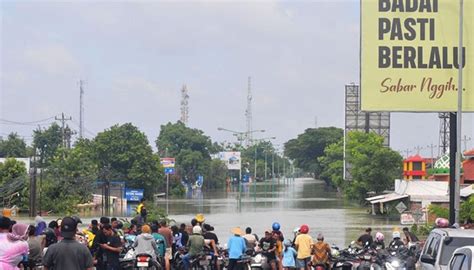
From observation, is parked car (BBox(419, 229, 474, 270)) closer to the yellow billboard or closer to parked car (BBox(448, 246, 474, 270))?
parked car (BBox(448, 246, 474, 270))

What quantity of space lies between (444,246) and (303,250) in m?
6.45

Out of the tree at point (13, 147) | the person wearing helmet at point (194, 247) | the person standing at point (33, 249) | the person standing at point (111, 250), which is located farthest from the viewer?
the tree at point (13, 147)

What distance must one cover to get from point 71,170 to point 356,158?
2779 centimetres

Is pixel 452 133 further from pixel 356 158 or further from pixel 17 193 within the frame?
pixel 356 158

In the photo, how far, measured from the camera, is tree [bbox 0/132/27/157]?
122125 mm

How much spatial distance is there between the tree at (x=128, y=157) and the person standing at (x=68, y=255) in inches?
3230

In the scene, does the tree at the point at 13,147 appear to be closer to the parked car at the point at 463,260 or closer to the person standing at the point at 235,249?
the person standing at the point at 235,249

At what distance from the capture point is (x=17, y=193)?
63969 millimetres

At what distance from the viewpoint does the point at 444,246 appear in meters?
14.6

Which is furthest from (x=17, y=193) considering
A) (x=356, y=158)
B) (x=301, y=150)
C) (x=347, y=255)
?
(x=301, y=150)

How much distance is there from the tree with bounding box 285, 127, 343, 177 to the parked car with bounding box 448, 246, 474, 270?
15525 cm

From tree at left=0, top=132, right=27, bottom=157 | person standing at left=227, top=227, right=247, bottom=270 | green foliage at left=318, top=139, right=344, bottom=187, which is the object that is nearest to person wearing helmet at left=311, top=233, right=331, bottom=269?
person standing at left=227, top=227, right=247, bottom=270

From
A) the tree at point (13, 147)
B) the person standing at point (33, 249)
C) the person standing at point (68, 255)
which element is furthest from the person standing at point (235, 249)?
the tree at point (13, 147)

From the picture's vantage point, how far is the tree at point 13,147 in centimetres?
12212
